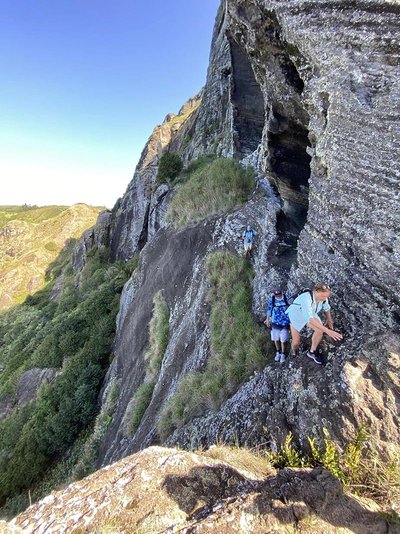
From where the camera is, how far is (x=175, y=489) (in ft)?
13.5

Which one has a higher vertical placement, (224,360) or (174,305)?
(174,305)

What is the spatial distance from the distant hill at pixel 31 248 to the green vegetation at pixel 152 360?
228 feet

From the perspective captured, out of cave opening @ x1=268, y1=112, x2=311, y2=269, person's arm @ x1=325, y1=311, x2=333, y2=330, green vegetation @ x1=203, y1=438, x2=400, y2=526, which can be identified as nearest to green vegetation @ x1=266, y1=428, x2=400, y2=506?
green vegetation @ x1=203, y1=438, x2=400, y2=526

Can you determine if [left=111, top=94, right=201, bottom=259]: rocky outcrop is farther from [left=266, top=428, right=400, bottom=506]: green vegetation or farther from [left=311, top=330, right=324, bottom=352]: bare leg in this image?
[left=266, top=428, right=400, bottom=506]: green vegetation

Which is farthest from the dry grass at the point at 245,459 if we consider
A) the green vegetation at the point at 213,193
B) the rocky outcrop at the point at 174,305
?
the green vegetation at the point at 213,193

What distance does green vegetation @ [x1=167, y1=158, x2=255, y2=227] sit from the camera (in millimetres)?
15125

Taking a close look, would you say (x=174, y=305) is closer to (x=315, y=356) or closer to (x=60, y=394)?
(x=315, y=356)

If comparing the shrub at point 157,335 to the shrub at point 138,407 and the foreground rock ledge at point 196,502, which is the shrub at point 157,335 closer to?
the shrub at point 138,407

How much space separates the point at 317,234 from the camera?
7.55 m

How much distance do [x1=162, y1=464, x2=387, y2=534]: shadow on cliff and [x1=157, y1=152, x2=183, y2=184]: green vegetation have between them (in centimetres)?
2525

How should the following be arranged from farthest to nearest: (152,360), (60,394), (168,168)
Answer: (168,168)
(60,394)
(152,360)

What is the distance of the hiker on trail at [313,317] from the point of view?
18.0ft

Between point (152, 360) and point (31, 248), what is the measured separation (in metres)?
104

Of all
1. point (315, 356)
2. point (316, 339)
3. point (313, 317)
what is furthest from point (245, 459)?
point (313, 317)
